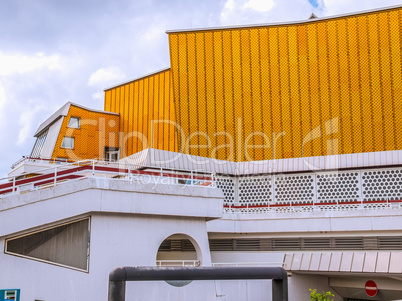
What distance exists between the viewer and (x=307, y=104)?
888 inches

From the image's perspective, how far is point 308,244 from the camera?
54.2 ft

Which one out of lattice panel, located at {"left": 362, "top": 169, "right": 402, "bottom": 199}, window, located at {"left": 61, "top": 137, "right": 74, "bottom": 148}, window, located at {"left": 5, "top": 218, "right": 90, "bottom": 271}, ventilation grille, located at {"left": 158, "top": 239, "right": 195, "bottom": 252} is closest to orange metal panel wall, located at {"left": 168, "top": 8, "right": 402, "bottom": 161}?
lattice panel, located at {"left": 362, "top": 169, "right": 402, "bottom": 199}

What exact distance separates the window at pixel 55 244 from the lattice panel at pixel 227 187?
28.3ft

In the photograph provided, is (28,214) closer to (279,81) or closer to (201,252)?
(201,252)

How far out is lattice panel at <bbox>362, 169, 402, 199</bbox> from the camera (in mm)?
18312

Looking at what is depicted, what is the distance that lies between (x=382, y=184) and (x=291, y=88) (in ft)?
22.5

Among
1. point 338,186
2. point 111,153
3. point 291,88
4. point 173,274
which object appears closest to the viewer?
point 173,274

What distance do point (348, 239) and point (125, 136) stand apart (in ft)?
65.6

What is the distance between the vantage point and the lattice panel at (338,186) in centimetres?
1886

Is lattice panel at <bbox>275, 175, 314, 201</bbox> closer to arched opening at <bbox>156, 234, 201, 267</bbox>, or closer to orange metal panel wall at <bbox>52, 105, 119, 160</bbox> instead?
arched opening at <bbox>156, 234, 201, 267</bbox>

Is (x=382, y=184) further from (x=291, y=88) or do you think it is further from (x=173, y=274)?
(x=173, y=274)

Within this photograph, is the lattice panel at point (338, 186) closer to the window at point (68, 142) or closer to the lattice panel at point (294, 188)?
the lattice panel at point (294, 188)

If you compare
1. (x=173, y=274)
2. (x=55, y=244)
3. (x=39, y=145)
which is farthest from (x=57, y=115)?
(x=173, y=274)

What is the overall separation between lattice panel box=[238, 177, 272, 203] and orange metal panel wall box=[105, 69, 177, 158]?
8.11 m
